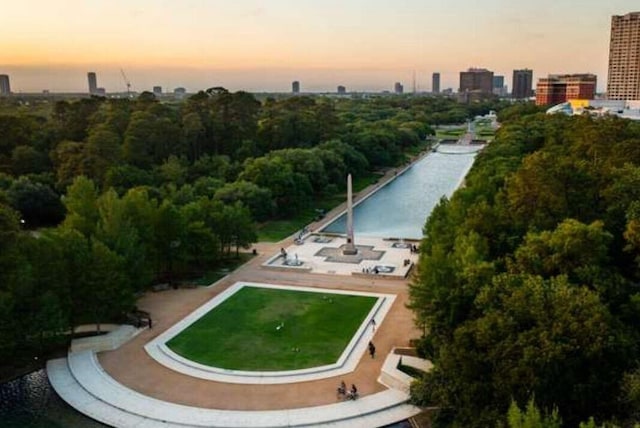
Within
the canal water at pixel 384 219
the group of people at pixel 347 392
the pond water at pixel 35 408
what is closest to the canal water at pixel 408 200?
the canal water at pixel 384 219

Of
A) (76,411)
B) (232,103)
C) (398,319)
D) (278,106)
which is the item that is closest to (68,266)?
(76,411)

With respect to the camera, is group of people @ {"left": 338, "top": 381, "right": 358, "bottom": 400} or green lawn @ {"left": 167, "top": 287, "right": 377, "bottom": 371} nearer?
group of people @ {"left": 338, "top": 381, "right": 358, "bottom": 400}

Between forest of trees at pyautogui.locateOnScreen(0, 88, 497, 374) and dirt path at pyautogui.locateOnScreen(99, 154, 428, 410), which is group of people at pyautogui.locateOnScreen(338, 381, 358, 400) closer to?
dirt path at pyautogui.locateOnScreen(99, 154, 428, 410)

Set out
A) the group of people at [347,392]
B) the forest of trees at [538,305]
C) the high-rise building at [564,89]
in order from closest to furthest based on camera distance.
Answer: the forest of trees at [538,305]
the group of people at [347,392]
the high-rise building at [564,89]

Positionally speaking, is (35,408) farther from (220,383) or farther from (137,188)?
(137,188)

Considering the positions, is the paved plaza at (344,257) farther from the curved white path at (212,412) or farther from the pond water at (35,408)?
the pond water at (35,408)

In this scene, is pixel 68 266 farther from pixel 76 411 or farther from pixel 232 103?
pixel 232 103

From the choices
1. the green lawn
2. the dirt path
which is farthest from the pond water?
the green lawn
